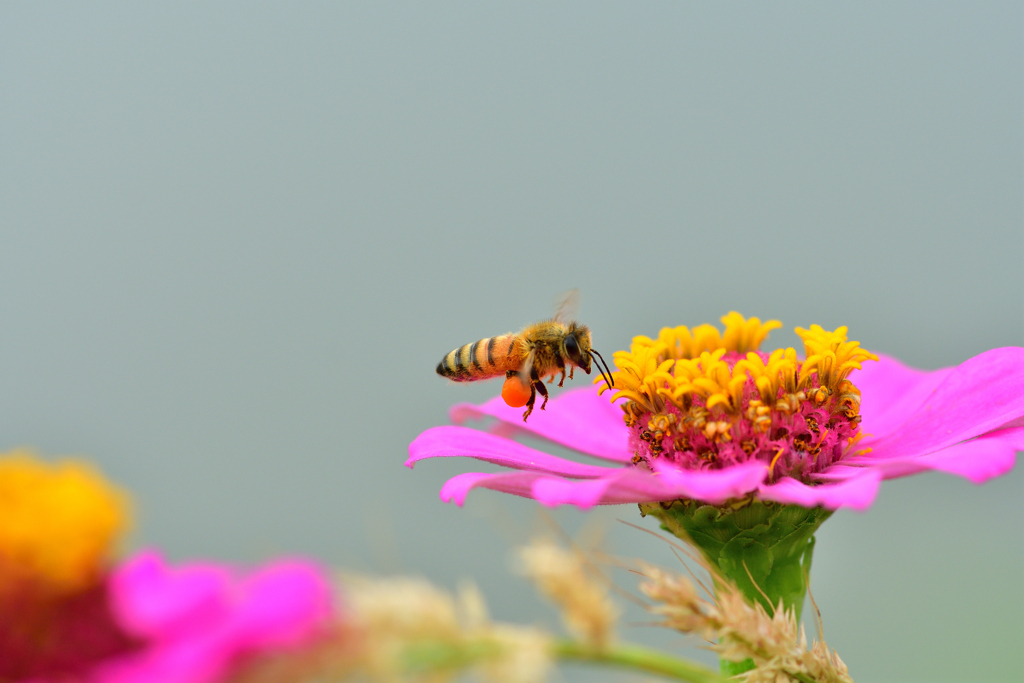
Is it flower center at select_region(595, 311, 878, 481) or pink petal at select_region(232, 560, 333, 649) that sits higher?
flower center at select_region(595, 311, 878, 481)

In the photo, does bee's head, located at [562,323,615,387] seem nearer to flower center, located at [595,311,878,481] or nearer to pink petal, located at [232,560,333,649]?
flower center, located at [595,311,878,481]

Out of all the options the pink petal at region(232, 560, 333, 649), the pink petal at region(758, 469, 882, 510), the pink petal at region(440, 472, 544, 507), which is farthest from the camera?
the pink petal at region(440, 472, 544, 507)

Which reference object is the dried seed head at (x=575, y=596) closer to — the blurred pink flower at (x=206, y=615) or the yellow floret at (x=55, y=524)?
the blurred pink flower at (x=206, y=615)

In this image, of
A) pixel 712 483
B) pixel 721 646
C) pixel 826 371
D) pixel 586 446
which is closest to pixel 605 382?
pixel 586 446

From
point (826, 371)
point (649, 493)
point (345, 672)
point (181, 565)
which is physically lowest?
point (345, 672)

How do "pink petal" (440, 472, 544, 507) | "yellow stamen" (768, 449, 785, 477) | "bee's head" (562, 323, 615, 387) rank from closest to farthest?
"pink petal" (440, 472, 544, 507), "yellow stamen" (768, 449, 785, 477), "bee's head" (562, 323, 615, 387)

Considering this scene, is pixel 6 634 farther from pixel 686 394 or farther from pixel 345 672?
pixel 686 394

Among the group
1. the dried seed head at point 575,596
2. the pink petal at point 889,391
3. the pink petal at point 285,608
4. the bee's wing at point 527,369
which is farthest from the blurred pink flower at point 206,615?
the pink petal at point 889,391

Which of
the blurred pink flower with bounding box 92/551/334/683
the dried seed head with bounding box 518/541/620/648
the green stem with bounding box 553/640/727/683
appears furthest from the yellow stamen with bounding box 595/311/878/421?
the blurred pink flower with bounding box 92/551/334/683
